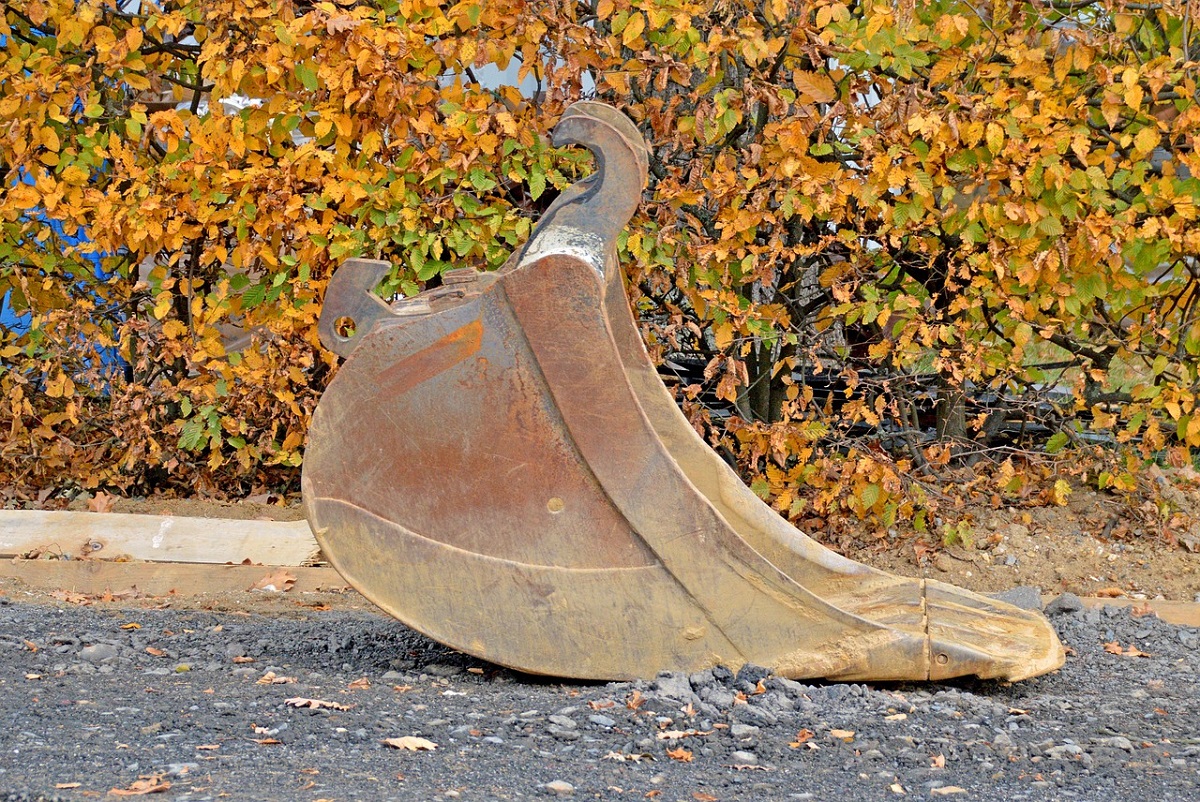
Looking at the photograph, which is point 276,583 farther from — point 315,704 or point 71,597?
point 315,704

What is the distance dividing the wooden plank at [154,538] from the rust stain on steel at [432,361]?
1916 millimetres

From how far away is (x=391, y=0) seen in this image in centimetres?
500

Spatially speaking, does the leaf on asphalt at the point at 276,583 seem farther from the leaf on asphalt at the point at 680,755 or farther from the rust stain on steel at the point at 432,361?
the leaf on asphalt at the point at 680,755

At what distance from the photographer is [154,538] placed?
4953mm

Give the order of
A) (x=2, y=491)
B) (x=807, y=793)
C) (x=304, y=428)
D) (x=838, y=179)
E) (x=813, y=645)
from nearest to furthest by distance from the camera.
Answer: (x=807, y=793)
(x=813, y=645)
(x=838, y=179)
(x=304, y=428)
(x=2, y=491)

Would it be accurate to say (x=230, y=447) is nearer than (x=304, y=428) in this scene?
No

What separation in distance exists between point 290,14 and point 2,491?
262cm

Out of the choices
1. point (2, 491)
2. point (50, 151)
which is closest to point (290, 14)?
point (50, 151)

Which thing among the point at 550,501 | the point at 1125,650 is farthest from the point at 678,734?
the point at 1125,650

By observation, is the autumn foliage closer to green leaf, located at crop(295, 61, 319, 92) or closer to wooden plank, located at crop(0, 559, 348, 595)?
green leaf, located at crop(295, 61, 319, 92)

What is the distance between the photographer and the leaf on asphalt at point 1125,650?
383cm

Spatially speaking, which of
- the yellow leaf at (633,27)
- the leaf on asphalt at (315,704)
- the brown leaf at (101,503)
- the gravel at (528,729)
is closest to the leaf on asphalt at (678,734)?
the gravel at (528,729)

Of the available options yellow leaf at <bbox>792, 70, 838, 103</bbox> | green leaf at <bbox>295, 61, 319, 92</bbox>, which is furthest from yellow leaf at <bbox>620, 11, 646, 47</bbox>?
green leaf at <bbox>295, 61, 319, 92</bbox>

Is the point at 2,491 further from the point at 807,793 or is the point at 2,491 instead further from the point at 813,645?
the point at 807,793
